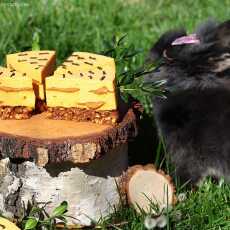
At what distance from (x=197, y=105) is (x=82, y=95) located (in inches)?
20.7

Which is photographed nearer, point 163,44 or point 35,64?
point 35,64

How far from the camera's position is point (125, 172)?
2.88 meters

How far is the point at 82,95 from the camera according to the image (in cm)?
267

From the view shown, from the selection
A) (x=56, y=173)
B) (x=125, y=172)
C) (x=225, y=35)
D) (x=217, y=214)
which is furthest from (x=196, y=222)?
(x=225, y=35)

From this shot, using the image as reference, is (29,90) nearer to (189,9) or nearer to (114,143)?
(114,143)

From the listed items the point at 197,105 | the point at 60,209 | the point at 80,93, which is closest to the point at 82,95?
the point at 80,93

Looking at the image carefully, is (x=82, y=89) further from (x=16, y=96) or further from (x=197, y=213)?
(x=197, y=213)

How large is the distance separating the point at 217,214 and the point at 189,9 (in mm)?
2838

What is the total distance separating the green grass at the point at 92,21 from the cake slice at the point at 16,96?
147cm

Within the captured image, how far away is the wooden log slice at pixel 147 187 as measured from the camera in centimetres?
284

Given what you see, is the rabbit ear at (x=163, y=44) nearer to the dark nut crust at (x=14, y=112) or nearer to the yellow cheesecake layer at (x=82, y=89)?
the yellow cheesecake layer at (x=82, y=89)

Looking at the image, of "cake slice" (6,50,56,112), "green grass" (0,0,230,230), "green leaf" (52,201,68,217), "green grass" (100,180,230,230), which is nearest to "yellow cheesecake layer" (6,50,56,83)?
"cake slice" (6,50,56,112)

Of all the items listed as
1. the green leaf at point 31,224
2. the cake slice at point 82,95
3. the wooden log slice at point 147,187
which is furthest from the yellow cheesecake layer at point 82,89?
the green leaf at point 31,224

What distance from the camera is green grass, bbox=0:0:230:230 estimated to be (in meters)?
4.62
